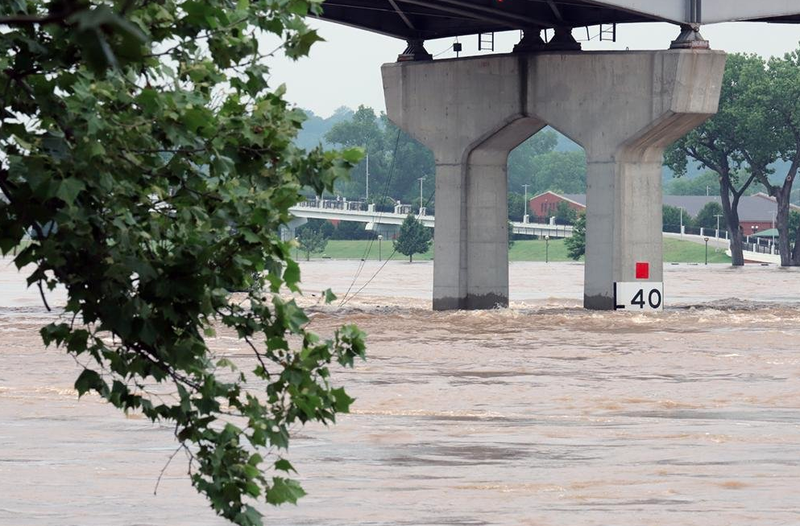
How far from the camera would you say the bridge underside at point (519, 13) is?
42500 mm

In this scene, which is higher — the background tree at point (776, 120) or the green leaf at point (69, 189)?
the background tree at point (776, 120)

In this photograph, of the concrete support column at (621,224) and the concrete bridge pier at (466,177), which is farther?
the concrete bridge pier at (466,177)

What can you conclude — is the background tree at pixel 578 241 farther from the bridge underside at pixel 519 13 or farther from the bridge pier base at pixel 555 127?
the bridge pier base at pixel 555 127

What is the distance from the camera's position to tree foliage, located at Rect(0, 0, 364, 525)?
748cm

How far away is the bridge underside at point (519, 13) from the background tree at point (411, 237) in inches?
3413

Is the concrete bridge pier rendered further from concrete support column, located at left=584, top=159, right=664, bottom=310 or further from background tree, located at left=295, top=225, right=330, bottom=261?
background tree, located at left=295, top=225, right=330, bottom=261

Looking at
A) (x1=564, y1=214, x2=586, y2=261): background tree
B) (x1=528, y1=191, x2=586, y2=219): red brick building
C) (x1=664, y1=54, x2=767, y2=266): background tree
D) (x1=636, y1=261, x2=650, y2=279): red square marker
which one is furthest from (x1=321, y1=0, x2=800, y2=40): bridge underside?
(x1=528, y1=191, x2=586, y2=219): red brick building

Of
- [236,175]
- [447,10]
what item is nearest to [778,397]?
[236,175]

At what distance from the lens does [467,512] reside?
1405cm

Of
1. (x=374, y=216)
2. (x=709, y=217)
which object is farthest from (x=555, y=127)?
(x=374, y=216)

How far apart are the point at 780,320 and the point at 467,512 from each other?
31076mm

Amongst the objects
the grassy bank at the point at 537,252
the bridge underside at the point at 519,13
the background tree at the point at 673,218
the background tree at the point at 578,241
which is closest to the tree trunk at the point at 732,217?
the background tree at the point at 578,241

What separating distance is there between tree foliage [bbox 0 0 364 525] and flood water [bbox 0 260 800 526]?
5164 millimetres

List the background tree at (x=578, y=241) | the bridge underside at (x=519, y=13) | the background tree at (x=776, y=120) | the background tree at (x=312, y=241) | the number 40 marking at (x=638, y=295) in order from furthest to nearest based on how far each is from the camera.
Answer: the background tree at (x=312, y=241) → the background tree at (x=578, y=241) → the background tree at (x=776, y=120) → the number 40 marking at (x=638, y=295) → the bridge underside at (x=519, y=13)
